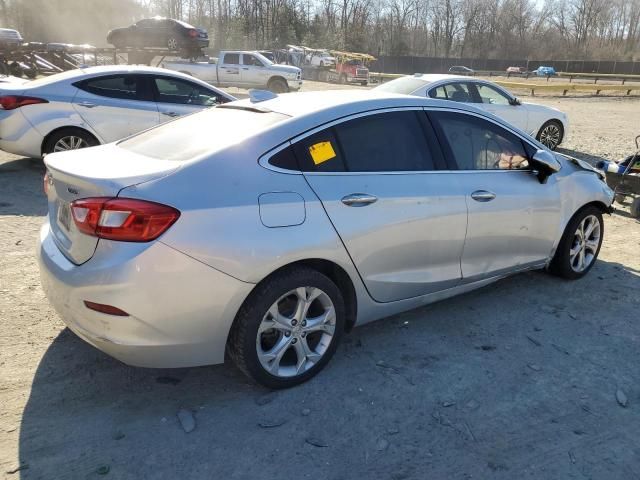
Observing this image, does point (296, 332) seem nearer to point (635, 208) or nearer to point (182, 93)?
point (635, 208)

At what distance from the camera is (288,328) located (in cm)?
308

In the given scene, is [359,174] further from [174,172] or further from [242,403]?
[242,403]

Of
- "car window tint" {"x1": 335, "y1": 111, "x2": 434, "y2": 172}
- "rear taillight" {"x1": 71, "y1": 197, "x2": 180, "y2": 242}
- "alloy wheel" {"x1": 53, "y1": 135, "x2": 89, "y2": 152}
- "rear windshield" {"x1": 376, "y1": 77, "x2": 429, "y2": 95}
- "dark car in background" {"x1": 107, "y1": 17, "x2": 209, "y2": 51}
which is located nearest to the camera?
"rear taillight" {"x1": 71, "y1": 197, "x2": 180, "y2": 242}

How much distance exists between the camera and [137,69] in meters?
8.02

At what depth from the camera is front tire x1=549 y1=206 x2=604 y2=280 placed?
4715 mm

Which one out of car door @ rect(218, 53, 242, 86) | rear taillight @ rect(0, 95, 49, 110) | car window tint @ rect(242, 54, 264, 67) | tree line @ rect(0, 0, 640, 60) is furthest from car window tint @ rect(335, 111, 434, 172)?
tree line @ rect(0, 0, 640, 60)

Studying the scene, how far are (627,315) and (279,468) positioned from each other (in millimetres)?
3158

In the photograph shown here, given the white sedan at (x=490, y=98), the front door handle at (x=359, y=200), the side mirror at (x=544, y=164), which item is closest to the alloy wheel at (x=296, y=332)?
the front door handle at (x=359, y=200)

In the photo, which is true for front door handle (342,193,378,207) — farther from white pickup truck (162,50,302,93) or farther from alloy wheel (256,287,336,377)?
white pickup truck (162,50,302,93)

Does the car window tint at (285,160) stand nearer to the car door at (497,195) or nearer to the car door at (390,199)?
the car door at (390,199)

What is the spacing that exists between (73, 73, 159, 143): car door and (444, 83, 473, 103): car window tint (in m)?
5.21

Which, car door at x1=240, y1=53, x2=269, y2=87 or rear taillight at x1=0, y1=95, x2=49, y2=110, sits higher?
car door at x1=240, y1=53, x2=269, y2=87

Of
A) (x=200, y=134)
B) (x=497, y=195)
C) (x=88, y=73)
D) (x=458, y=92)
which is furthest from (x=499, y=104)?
(x=200, y=134)

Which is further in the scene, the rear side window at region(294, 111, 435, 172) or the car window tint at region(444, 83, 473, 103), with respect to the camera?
the car window tint at region(444, 83, 473, 103)
